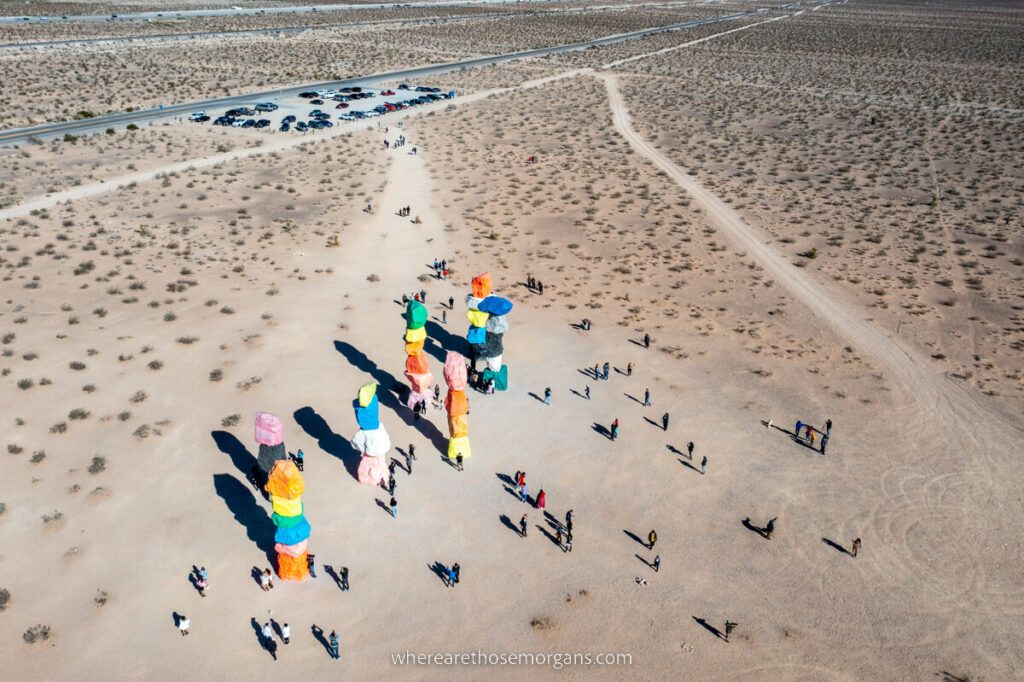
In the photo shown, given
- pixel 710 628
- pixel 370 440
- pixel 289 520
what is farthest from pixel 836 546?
pixel 289 520

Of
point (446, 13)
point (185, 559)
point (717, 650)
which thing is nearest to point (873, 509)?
point (717, 650)

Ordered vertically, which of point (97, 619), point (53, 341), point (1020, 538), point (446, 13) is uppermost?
point (446, 13)

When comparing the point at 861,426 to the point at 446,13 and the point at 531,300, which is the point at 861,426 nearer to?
the point at 531,300

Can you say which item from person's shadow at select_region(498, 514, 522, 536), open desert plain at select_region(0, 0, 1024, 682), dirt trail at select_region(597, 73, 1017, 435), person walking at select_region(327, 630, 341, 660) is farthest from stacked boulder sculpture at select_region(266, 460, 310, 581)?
dirt trail at select_region(597, 73, 1017, 435)

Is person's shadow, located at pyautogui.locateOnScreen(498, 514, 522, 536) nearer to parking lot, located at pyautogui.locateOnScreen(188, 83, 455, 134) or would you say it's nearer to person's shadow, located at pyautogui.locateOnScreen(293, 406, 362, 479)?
person's shadow, located at pyautogui.locateOnScreen(293, 406, 362, 479)

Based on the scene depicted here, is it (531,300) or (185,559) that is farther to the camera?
(531,300)

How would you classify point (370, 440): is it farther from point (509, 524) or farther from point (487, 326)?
point (487, 326)
